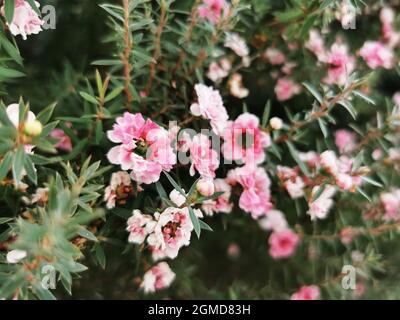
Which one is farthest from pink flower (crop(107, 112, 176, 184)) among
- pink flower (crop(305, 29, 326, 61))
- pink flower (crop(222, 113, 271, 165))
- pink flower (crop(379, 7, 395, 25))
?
pink flower (crop(379, 7, 395, 25))

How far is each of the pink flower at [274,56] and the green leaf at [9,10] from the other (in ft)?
2.77

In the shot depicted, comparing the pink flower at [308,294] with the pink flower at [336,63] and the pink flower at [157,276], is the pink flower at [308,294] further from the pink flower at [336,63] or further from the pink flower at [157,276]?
the pink flower at [336,63]

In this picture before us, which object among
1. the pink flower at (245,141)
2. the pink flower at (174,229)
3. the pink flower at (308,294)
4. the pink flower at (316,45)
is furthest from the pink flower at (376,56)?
the pink flower at (174,229)

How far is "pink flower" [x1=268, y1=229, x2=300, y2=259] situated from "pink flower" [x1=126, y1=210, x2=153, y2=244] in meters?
0.65

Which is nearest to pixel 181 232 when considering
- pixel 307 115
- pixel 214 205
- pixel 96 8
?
pixel 214 205

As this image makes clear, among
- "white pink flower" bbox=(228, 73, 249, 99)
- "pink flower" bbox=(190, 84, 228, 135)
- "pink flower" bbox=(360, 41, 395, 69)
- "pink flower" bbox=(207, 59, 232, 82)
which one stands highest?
"pink flower" bbox=(360, 41, 395, 69)

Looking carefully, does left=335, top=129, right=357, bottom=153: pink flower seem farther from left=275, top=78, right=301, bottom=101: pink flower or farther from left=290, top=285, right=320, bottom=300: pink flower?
left=290, top=285, right=320, bottom=300: pink flower

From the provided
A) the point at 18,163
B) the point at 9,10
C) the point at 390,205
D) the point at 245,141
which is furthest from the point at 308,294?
the point at 9,10

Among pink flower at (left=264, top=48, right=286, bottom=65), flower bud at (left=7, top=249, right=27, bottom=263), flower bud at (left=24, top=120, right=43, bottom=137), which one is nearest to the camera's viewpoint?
flower bud at (left=24, top=120, right=43, bottom=137)

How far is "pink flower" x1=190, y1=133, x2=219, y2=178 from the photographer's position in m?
1.17

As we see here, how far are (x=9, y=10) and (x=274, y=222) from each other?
3.34 feet

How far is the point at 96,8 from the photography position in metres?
1.88
